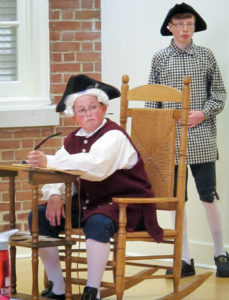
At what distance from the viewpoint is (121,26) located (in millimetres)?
5250

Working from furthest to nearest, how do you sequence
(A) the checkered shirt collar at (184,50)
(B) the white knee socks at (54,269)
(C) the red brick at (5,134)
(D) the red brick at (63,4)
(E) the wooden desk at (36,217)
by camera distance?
(D) the red brick at (63,4), (C) the red brick at (5,134), (A) the checkered shirt collar at (184,50), (B) the white knee socks at (54,269), (E) the wooden desk at (36,217)

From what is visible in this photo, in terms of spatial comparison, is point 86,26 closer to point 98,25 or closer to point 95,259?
point 98,25

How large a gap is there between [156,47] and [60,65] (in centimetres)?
67

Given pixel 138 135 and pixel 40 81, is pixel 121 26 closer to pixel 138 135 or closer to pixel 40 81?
pixel 40 81

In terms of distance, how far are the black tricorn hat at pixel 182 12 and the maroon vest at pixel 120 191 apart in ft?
3.13

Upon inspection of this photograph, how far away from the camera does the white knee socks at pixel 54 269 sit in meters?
3.84

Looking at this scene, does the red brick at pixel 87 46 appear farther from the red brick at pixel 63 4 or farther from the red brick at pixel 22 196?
the red brick at pixel 22 196

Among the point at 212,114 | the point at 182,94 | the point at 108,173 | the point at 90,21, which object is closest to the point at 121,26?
the point at 90,21

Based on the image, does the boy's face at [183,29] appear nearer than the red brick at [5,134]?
Yes

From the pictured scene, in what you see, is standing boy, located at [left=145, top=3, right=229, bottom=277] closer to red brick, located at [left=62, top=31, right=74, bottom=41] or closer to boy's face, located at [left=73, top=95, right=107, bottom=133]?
boy's face, located at [left=73, top=95, right=107, bottom=133]

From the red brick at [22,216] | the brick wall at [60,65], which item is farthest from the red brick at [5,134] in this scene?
the red brick at [22,216]

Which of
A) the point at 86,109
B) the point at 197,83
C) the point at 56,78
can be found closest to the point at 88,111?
the point at 86,109

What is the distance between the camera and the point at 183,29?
4414mm

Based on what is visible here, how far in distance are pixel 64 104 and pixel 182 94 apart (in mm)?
595
